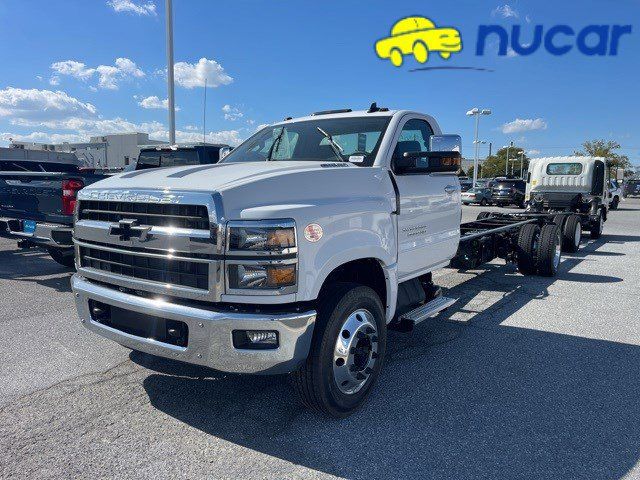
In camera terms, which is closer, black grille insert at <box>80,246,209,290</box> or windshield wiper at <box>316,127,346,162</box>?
black grille insert at <box>80,246,209,290</box>

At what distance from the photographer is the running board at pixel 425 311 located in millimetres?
3891

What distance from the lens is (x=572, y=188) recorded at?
13773 mm

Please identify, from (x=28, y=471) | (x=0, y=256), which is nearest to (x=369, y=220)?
(x=28, y=471)

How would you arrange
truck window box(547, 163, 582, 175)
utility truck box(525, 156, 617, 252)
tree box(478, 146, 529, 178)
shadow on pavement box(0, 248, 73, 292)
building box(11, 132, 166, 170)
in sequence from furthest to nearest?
1. tree box(478, 146, 529, 178)
2. building box(11, 132, 166, 170)
3. truck window box(547, 163, 582, 175)
4. utility truck box(525, 156, 617, 252)
5. shadow on pavement box(0, 248, 73, 292)

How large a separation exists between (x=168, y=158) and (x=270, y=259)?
6.17 meters

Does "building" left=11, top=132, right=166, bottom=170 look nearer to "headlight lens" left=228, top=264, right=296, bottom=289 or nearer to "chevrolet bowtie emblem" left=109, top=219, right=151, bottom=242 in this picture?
"chevrolet bowtie emblem" left=109, top=219, right=151, bottom=242

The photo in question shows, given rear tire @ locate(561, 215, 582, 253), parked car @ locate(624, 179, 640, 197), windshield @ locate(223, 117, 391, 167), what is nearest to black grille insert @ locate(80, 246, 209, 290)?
windshield @ locate(223, 117, 391, 167)

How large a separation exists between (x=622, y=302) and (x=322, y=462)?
560cm

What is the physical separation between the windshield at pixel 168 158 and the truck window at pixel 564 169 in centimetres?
1117

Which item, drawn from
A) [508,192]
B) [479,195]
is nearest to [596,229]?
[508,192]

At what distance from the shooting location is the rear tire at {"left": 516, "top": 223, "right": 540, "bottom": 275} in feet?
26.2

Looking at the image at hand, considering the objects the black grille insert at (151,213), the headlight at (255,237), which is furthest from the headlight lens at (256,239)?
the black grille insert at (151,213)

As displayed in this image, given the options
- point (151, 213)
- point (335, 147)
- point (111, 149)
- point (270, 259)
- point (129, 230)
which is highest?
point (111, 149)

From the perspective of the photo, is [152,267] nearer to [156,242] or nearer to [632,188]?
[156,242]
